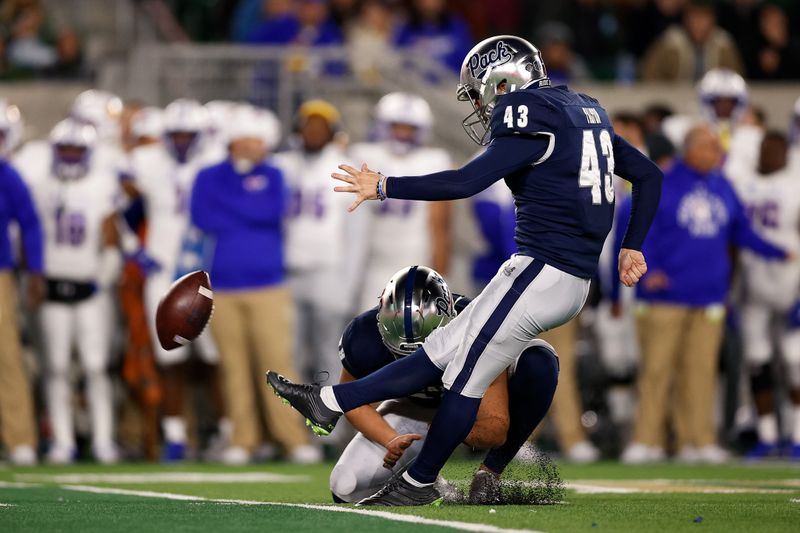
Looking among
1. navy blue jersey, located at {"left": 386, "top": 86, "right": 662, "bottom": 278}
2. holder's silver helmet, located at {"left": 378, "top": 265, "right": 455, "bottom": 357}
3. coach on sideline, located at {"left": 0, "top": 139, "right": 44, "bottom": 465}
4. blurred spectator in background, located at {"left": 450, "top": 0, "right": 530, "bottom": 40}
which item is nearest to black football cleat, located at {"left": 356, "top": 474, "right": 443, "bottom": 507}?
holder's silver helmet, located at {"left": 378, "top": 265, "right": 455, "bottom": 357}

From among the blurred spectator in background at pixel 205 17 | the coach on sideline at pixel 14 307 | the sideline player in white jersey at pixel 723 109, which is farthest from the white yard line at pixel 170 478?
the blurred spectator in background at pixel 205 17

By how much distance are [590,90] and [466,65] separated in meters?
8.26

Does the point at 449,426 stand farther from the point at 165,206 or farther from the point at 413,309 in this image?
the point at 165,206

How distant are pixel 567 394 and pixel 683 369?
754 mm

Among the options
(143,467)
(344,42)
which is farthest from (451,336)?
(344,42)

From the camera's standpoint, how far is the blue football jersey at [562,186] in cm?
604

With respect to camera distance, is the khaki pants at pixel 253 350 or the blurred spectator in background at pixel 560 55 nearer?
the khaki pants at pixel 253 350

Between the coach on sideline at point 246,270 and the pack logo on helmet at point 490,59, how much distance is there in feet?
14.3

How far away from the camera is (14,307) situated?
1041 centimetres

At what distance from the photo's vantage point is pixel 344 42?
14.7 metres

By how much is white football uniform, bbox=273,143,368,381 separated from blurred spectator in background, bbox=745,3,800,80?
17.3ft

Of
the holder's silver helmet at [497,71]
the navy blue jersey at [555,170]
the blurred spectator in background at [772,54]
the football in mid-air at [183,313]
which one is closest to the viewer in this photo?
the navy blue jersey at [555,170]

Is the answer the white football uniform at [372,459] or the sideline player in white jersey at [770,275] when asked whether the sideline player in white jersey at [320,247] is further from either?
the white football uniform at [372,459]

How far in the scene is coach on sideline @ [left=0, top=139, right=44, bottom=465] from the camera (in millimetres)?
10211
